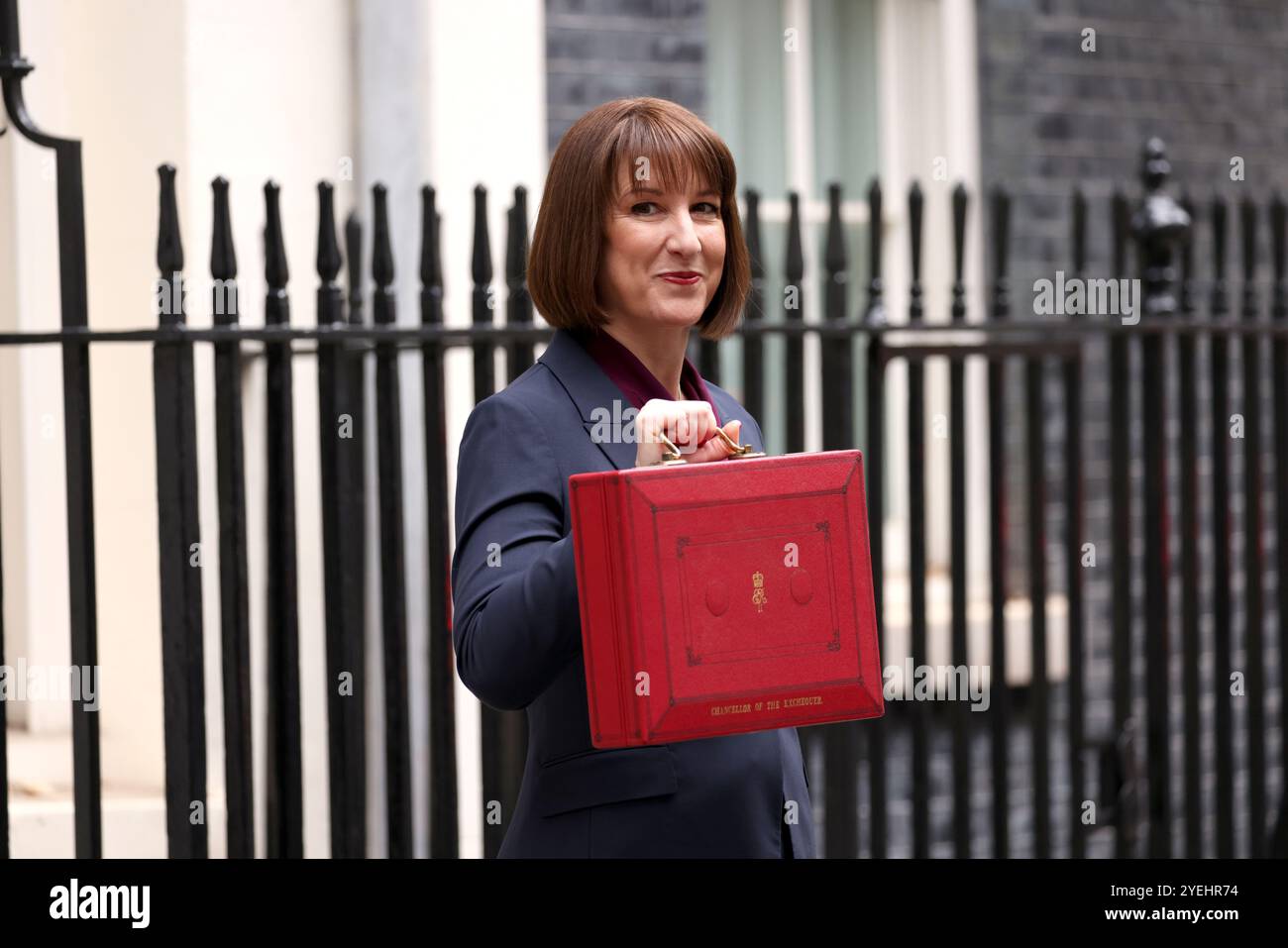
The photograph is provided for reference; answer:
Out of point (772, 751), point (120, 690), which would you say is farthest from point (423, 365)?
point (772, 751)

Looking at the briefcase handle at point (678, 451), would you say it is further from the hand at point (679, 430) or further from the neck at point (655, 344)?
the neck at point (655, 344)

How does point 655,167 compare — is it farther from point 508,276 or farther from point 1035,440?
point 1035,440

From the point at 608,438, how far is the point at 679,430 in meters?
0.17

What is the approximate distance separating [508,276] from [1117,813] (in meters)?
2.28

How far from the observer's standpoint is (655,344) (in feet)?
6.24

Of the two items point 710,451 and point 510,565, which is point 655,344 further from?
point 510,565

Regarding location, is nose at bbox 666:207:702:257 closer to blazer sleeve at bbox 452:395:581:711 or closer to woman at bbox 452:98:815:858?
woman at bbox 452:98:815:858

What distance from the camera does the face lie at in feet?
5.97

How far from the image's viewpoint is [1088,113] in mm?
5941

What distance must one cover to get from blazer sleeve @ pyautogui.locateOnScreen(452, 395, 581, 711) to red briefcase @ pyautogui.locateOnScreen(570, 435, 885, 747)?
0.04 metres

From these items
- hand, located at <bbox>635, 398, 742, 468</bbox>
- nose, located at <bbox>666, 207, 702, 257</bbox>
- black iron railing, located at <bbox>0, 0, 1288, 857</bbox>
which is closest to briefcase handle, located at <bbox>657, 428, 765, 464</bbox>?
hand, located at <bbox>635, 398, 742, 468</bbox>

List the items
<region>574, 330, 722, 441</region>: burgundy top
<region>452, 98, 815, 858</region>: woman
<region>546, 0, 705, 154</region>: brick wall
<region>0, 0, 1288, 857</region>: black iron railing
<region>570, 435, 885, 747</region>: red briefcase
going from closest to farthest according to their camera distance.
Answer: <region>570, 435, 885, 747</region>: red briefcase < <region>452, 98, 815, 858</region>: woman < <region>574, 330, 722, 441</region>: burgundy top < <region>0, 0, 1288, 857</region>: black iron railing < <region>546, 0, 705, 154</region>: brick wall

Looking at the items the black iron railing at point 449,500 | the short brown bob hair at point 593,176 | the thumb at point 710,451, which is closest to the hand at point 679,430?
the thumb at point 710,451

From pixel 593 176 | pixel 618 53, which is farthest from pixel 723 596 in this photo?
pixel 618 53
